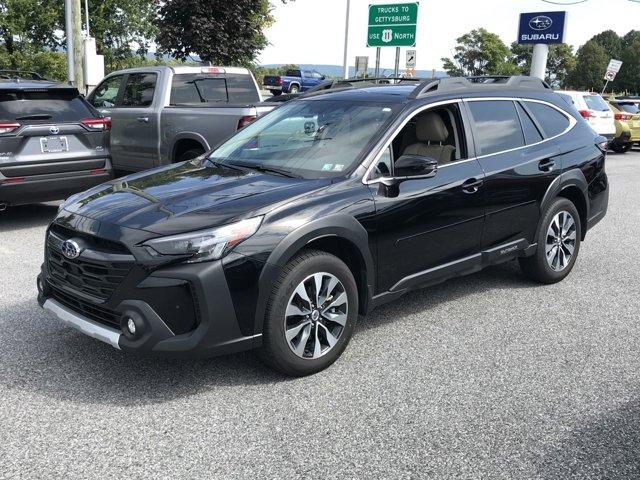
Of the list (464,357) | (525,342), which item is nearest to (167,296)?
(464,357)

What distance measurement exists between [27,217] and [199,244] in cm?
595

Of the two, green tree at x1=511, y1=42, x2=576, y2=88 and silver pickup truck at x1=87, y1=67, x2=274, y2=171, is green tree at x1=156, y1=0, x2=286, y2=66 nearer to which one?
silver pickup truck at x1=87, y1=67, x2=274, y2=171

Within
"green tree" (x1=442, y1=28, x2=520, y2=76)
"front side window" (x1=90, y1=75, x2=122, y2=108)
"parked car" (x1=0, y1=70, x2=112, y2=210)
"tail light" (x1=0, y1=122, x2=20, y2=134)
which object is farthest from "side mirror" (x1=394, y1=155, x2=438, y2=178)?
"green tree" (x1=442, y1=28, x2=520, y2=76)

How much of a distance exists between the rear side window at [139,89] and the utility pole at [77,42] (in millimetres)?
5729

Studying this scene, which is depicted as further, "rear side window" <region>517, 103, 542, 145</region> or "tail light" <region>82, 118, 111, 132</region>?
"tail light" <region>82, 118, 111, 132</region>

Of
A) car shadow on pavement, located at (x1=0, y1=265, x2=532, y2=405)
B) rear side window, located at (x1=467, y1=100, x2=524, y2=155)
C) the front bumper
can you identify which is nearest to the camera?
the front bumper

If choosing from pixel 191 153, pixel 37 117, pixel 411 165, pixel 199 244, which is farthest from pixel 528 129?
pixel 37 117

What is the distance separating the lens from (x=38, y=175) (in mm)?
7414

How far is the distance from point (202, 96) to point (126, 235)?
257 inches

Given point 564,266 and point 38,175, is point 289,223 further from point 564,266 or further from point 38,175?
point 38,175

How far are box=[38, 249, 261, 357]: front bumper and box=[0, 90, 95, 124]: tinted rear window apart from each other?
189 inches

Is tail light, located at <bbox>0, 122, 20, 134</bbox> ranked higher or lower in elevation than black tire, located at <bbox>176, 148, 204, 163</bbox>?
higher

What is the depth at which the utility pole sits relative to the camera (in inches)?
591

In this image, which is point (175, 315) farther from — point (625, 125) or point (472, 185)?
point (625, 125)
